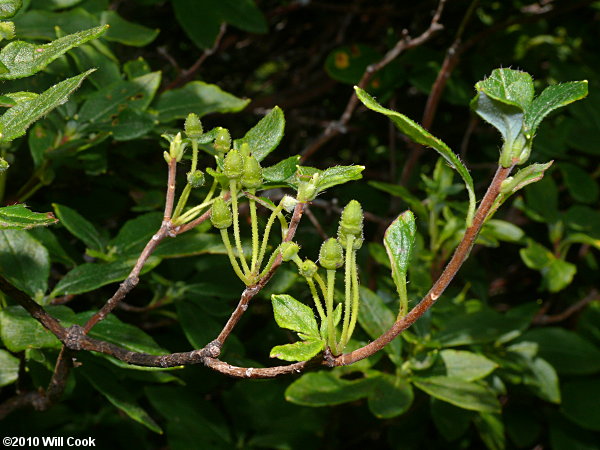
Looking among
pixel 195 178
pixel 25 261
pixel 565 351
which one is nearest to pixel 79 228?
pixel 25 261

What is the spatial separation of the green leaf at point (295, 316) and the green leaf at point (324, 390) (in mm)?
499

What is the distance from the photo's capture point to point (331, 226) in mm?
1955

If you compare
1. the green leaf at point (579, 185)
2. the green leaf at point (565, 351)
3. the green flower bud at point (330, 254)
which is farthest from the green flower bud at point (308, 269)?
the green leaf at point (579, 185)

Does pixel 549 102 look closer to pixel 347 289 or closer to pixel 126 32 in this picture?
pixel 347 289

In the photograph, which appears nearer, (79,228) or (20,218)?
(20,218)

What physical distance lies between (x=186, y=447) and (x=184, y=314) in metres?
0.37

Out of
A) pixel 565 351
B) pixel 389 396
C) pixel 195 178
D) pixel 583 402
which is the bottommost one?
pixel 583 402

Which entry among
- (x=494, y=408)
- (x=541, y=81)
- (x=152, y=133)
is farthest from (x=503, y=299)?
(x=152, y=133)

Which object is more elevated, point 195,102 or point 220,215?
point 220,215

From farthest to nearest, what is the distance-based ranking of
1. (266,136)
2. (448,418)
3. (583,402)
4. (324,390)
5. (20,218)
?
(583,402) → (448,418) → (324,390) → (266,136) → (20,218)

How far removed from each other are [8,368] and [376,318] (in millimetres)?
660

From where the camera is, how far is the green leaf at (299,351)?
66 cm

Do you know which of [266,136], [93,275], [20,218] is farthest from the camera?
[93,275]

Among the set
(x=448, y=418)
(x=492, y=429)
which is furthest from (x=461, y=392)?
(x=492, y=429)
